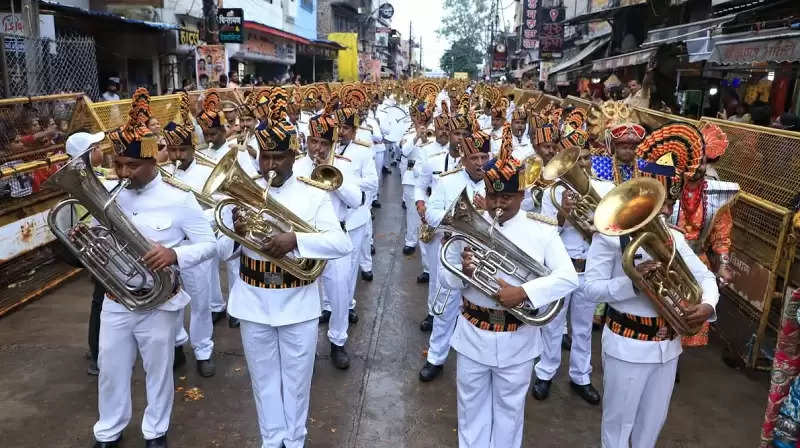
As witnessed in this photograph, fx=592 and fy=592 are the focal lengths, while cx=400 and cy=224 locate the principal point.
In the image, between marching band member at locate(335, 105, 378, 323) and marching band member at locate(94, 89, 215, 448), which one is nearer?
marching band member at locate(94, 89, 215, 448)

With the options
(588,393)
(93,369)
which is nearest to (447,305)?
(588,393)

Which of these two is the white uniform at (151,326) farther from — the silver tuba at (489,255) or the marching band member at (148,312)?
the silver tuba at (489,255)

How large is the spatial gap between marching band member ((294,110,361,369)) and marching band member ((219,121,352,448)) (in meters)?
1.57

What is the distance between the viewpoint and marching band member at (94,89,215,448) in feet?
12.6

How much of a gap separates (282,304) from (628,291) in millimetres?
2147

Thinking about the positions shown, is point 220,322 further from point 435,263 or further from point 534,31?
point 534,31

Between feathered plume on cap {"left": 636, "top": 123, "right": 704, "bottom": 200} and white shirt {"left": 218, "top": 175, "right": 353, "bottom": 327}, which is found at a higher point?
feathered plume on cap {"left": 636, "top": 123, "right": 704, "bottom": 200}

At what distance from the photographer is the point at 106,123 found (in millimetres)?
8336

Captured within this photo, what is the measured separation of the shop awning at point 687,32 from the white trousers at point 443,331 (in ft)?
29.8

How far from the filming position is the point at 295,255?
12.7ft

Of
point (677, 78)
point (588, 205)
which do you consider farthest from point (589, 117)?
point (677, 78)

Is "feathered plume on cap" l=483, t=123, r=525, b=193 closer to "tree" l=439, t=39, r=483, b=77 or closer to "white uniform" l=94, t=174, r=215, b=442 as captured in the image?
"white uniform" l=94, t=174, r=215, b=442

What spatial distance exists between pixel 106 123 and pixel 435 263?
17.6 ft

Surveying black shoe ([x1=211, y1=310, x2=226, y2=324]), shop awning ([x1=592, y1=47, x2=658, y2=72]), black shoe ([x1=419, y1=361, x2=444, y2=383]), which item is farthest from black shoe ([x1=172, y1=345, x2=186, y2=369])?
shop awning ([x1=592, y1=47, x2=658, y2=72])
